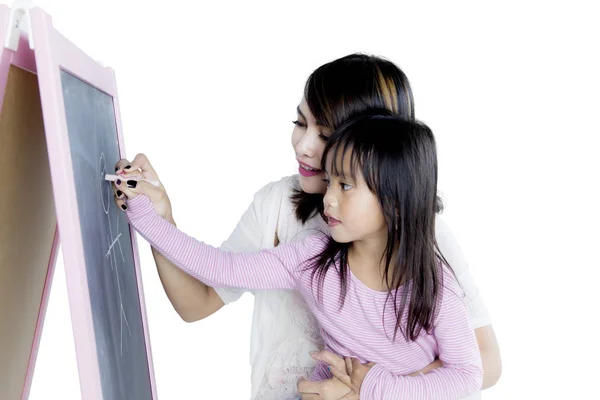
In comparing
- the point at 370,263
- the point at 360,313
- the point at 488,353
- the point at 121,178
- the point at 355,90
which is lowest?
the point at 488,353

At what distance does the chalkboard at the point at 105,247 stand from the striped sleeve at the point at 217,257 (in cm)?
6

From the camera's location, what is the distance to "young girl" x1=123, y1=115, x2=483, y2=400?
1361 millimetres

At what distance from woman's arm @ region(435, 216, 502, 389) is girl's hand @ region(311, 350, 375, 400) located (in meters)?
0.30

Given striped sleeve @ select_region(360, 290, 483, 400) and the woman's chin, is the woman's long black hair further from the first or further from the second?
striped sleeve @ select_region(360, 290, 483, 400)

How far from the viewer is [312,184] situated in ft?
5.12

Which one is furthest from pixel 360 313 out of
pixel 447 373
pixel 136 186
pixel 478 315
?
pixel 136 186

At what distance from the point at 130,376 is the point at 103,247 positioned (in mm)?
276

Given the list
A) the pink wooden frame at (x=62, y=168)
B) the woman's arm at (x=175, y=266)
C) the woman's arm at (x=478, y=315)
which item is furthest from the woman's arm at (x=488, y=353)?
the pink wooden frame at (x=62, y=168)

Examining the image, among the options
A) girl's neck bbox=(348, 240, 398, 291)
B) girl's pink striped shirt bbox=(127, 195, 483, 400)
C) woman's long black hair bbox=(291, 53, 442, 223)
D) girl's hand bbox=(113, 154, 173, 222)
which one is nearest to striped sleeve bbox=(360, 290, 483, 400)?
girl's pink striped shirt bbox=(127, 195, 483, 400)

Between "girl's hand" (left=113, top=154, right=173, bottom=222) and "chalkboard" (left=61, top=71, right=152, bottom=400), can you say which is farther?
"girl's hand" (left=113, top=154, right=173, bottom=222)

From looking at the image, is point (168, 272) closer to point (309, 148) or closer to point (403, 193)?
point (309, 148)

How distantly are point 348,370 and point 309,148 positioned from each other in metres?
0.48

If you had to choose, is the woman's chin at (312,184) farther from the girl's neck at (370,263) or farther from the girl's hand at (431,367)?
the girl's hand at (431,367)

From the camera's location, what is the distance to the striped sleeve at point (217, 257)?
1.34m
